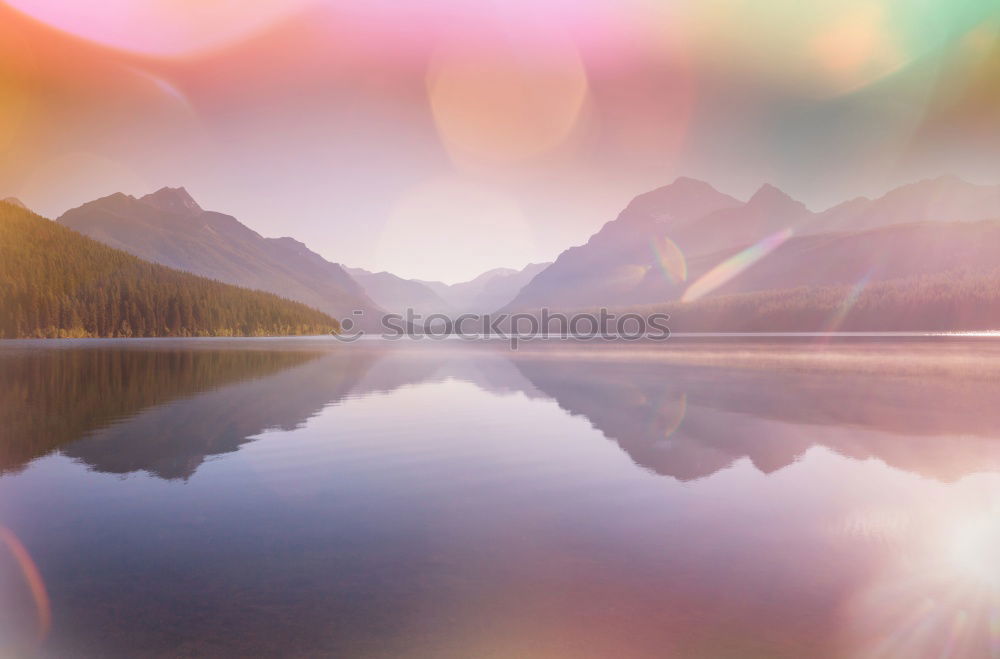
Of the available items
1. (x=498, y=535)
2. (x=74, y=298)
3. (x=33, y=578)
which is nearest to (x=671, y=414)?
(x=498, y=535)

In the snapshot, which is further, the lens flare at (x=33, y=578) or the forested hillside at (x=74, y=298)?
the forested hillside at (x=74, y=298)

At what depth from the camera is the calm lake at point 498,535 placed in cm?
733

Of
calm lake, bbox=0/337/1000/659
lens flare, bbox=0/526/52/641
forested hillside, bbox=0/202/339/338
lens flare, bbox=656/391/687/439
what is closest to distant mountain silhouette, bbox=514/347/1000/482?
lens flare, bbox=656/391/687/439

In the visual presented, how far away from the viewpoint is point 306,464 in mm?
16688

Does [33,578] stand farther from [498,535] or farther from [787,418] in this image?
[787,418]

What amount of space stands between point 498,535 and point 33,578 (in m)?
7.65

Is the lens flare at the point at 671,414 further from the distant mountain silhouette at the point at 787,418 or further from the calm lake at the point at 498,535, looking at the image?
the calm lake at the point at 498,535

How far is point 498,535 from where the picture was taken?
11.0m

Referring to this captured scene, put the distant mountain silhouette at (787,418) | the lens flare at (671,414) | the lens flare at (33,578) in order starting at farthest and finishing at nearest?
the lens flare at (671,414), the distant mountain silhouette at (787,418), the lens flare at (33,578)

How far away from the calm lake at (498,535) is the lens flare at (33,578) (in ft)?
0.15

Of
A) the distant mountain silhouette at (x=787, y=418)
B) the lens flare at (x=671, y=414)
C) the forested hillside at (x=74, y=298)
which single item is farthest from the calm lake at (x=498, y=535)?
the forested hillside at (x=74, y=298)

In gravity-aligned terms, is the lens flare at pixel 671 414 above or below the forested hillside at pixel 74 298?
below

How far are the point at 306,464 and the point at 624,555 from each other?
10460 mm

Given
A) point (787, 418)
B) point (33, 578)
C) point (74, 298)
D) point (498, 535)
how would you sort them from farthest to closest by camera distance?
point (74, 298)
point (787, 418)
point (498, 535)
point (33, 578)
